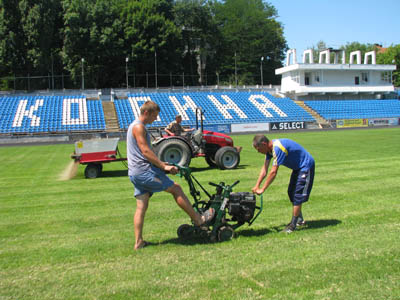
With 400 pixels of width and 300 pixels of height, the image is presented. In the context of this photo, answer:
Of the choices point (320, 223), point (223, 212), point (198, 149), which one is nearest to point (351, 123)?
point (198, 149)

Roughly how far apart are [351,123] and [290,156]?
39.9 meters

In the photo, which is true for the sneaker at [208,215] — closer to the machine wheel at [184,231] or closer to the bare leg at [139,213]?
the machine wheel at [184,231]

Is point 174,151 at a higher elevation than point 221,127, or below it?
below

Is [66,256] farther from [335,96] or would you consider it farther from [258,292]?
[335,96]

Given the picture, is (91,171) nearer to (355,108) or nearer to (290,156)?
(290,156)

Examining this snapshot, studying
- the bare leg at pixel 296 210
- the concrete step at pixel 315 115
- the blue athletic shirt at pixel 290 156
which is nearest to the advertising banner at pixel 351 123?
the concrete step at pixel 315 115

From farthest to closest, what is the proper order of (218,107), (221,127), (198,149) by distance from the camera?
(218,107) < (221,127) < (198,149)

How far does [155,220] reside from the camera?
650cm

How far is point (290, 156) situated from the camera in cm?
546

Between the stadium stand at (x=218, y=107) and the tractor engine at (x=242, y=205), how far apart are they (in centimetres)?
3265

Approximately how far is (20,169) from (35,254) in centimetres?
1060

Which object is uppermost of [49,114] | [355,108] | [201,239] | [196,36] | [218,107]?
[196,36]

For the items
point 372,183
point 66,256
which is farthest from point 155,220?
point 372,183

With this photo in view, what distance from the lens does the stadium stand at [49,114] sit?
116 feet
